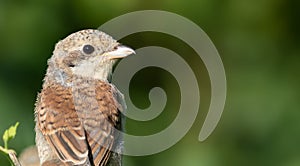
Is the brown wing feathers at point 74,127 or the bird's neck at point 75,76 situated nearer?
the brown wing feathers at point 74,127

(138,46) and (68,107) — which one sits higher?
(138,46)

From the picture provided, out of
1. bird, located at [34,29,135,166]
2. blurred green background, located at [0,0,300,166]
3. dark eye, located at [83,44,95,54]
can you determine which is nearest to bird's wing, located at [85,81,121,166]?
bird, located at [34,29,135,166]

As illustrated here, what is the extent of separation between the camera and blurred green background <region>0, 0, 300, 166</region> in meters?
7.96

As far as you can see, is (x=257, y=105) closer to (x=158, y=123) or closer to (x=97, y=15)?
(x=158, y=123)

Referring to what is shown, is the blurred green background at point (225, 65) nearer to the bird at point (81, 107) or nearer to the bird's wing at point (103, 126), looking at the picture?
the bird at point (81, 107)

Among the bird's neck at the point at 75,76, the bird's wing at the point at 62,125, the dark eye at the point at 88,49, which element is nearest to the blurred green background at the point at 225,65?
the bird's neck at the point at 75,76

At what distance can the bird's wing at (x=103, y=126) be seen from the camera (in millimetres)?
5500

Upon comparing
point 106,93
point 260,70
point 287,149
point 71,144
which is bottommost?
point 71,144

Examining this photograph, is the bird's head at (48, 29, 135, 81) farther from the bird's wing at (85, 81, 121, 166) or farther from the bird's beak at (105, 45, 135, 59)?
the bird's wing at (85, 81, 121, 166)

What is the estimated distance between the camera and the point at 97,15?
8.30 meters

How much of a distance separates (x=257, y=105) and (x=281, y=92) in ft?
0.74

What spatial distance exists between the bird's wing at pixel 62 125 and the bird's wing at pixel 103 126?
0.06m

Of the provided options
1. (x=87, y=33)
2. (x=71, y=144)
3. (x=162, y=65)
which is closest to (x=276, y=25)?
(x=162, y=65)

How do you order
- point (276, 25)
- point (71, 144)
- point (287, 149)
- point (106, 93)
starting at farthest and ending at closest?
point (276, 25) < point (287, 149) < point (106, 93) < point (71, 144)
